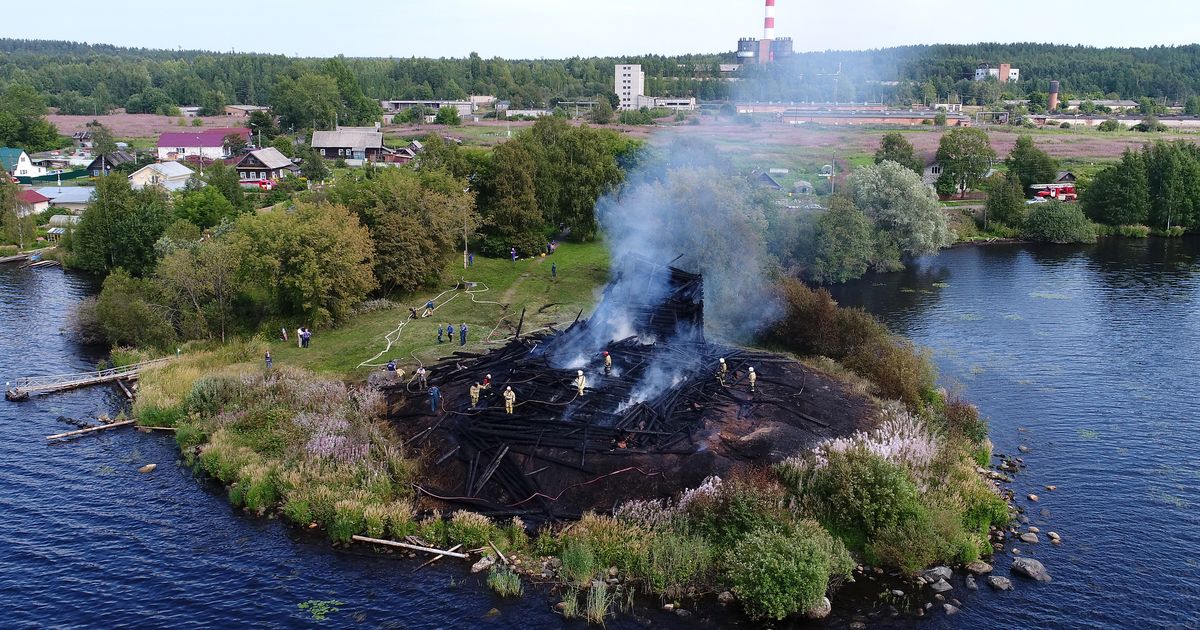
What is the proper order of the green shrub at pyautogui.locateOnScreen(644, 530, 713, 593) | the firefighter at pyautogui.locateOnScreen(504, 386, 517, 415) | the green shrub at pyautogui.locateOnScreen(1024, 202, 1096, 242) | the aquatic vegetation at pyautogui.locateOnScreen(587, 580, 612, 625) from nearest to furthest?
1. the aquatic vegetation at pyautogui.locateOnScreen(587, 580, 612, 625)
2. the green shrub at pyautogui.locateOnScreen(644, 530, 713, 593)
3. the firefighter at pyautogui.locateOnScreen(504, 386, 517, 415)
4. the green shrub at pyautogui.locateOnScreen(1024, 202, 1096, 242)

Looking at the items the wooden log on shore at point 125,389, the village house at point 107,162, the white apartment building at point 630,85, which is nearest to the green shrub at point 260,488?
the wooden log on shore at point 125,389

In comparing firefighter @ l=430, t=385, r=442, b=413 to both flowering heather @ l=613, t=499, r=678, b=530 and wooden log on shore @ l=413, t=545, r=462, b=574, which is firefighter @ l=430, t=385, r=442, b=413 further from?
flowering heather @ l=613, t=499, r=678, b=530

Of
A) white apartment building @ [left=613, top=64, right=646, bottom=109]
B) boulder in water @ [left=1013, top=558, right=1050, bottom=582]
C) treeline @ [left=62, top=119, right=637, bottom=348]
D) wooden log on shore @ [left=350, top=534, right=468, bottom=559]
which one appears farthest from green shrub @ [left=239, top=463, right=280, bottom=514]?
white apartment building @ [left=613, top=64, right=646, bottom=109]

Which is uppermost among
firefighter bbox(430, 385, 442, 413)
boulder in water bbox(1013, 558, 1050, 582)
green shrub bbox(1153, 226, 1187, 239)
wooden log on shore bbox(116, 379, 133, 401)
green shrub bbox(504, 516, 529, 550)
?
green shrub bbox(1153, 226, 1187, 239)

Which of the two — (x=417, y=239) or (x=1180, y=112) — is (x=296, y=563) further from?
(x=1180, y=112)

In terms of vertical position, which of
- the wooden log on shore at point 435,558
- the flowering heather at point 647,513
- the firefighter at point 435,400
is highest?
the firefighter at point 435,400

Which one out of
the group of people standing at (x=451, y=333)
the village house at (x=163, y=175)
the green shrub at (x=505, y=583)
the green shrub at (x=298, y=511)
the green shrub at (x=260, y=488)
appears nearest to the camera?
the green shrub at (x=505, y=583)

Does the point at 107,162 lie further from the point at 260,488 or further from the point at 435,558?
the point at 435,558

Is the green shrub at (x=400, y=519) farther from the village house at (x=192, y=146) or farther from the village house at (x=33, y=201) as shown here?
the village house at (x=192, y=146)

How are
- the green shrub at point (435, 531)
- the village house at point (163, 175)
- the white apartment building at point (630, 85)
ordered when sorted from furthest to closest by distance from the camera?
the white apartment building at point (630, 85)
the village house at point (163, 175)
the green shrub at point (435, 531)
